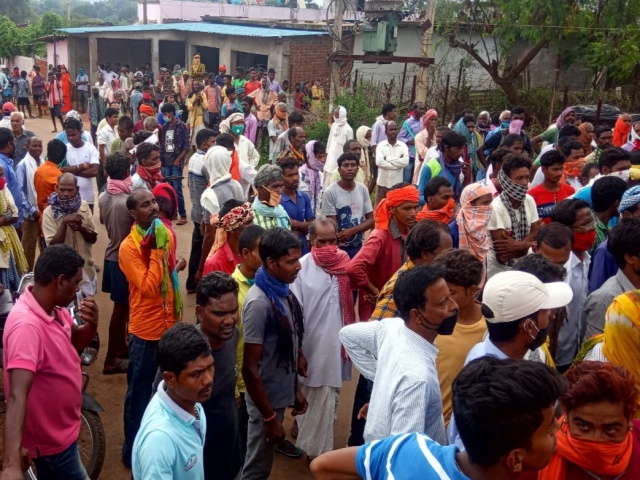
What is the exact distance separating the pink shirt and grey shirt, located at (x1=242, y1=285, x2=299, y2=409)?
91 centimetres

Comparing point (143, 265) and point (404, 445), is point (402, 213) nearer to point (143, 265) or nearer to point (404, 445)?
point (143, 265)

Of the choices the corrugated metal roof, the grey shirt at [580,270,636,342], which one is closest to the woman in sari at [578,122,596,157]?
the grey shirt at [580,270,636,342]

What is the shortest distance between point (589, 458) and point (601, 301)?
1.57m

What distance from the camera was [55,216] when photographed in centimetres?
595

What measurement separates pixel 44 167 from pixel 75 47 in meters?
23.1

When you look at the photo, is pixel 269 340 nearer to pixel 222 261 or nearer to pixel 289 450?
pixel 222 261

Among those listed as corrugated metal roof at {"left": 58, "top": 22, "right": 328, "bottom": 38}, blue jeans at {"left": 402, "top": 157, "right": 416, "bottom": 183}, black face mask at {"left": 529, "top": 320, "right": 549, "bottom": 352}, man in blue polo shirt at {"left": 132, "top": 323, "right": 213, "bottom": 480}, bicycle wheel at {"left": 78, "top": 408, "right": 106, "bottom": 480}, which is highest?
corrugated metal roof at {"left": 58, "top": 22, "right": 328, "bottom": 38}

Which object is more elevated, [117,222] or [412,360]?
[412,360]

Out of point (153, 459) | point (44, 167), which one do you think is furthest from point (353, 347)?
point (44, 167)

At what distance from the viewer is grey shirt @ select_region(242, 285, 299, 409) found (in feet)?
12.3

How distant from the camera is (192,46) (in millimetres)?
26359

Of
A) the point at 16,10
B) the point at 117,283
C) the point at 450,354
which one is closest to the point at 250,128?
the point at 117,283

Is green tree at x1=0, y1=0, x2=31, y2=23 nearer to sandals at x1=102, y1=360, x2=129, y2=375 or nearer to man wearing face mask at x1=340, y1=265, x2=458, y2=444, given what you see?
sandals at x1=102, y1=360, x2=129, y2=375

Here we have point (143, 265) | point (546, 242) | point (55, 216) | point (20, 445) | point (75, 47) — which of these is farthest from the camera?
point (75, 47)
